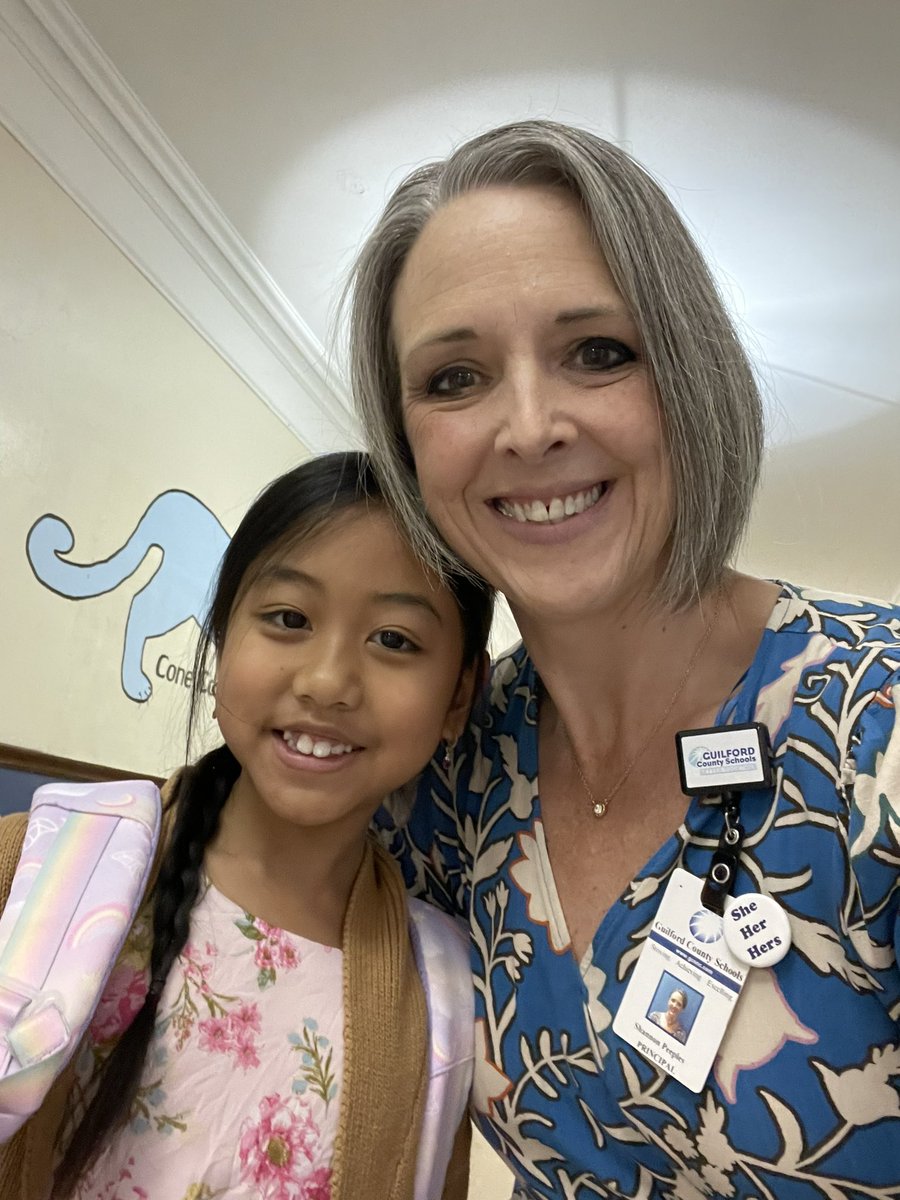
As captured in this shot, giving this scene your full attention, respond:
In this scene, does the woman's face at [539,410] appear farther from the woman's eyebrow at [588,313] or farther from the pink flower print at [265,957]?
the pink flower print at [265,957]

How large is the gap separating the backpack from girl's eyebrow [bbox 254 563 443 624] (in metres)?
0.26

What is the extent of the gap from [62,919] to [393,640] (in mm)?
417

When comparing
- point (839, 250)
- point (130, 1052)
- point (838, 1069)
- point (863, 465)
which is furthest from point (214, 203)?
point (863, 465)

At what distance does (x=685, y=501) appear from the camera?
88 centimetres

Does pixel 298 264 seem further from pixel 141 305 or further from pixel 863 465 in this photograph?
pixel 863 465

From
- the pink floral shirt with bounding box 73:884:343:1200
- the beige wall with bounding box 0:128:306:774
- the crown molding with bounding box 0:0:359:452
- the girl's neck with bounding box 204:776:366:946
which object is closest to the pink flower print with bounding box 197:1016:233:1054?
the pink floral shirt with bounding box 73:884:343:1200

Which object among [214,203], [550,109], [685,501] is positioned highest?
[550,109]

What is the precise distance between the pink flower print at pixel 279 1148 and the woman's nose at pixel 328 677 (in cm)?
39

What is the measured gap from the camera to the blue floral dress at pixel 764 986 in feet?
2.19

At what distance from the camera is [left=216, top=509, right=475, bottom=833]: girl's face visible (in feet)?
2.98

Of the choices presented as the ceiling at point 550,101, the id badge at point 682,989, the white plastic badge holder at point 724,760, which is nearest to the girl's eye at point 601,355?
the white plastic badge holder at point 724,760

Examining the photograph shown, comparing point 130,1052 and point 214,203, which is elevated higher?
point 214,203

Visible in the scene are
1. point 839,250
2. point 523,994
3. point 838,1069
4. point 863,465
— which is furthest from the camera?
point 863,465

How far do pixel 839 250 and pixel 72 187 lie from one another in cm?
217
